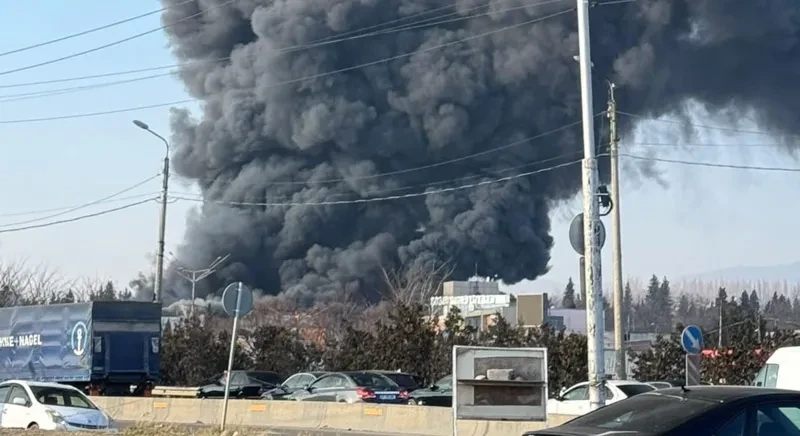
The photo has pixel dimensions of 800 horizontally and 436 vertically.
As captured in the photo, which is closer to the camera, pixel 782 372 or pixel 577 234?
pixel 577 234

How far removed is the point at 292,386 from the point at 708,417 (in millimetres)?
25128

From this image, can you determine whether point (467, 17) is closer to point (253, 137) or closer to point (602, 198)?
point (253, 137)

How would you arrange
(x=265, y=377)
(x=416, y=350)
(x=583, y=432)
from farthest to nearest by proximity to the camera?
(x=416, y=350), (x=265, y=377), (x=583, y=432)

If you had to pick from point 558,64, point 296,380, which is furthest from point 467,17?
point 296,380

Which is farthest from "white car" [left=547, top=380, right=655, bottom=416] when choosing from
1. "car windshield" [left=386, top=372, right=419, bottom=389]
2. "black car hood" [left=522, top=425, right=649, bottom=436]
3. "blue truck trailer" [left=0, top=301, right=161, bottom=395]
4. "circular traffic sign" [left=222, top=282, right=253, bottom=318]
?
"black car hood" [left=522, top=425, right=649, bottom=436]

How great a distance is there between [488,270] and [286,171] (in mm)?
15448

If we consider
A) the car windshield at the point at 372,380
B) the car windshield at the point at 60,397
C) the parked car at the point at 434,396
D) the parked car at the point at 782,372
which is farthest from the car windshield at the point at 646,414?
the car windshield at the point at 372,380

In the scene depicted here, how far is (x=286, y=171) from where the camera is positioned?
77.3 metres

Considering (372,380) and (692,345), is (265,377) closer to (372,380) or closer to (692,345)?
(372,380)

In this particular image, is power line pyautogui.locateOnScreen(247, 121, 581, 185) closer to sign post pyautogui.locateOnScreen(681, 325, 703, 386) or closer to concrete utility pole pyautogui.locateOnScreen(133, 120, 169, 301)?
concrete utility pole pyautogui.locateOnScreen(133, 120, 169, 301)

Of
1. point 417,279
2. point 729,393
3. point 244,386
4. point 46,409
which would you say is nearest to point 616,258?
point 244,386

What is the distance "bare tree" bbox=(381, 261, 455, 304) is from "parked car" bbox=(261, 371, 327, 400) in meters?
34.5

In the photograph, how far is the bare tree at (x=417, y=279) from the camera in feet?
227

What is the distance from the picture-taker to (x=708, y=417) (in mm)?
7711
